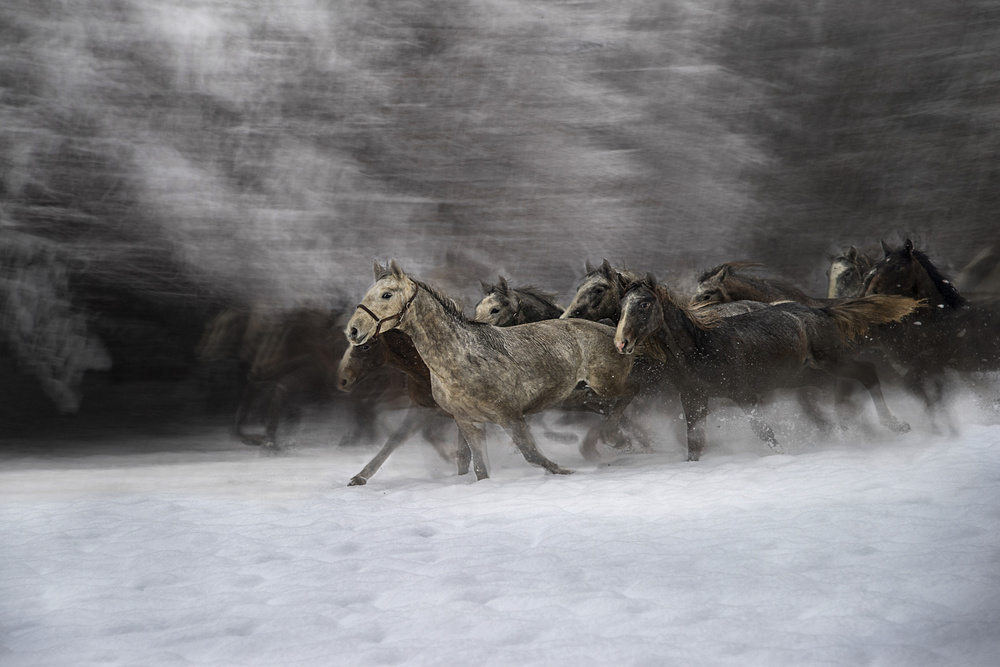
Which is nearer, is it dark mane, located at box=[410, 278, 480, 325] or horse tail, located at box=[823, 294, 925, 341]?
dark mane, located at box=[410, 278, 480, 325]

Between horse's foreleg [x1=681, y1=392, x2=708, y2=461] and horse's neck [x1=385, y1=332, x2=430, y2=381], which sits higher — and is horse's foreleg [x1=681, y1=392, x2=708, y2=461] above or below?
below

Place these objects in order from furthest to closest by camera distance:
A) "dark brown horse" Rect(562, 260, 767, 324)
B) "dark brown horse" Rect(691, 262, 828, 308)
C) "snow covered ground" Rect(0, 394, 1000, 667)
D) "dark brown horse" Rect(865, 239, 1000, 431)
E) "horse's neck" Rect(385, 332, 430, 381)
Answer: "dark brown horse" Rect(691, 262, 828, 308)
"dark brown horse" Rect(865, 239, 1000, 431)
"dark brown horse" Rect(562, 260, 767, 324)
"horse's neck" Rect(385, 332, 430, 381)
"snow covered ground" Rect(0, 394, 1000, 667)

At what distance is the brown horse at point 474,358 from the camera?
445 cm

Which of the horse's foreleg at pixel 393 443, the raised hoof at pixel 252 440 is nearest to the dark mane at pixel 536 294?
the horse's foreleg at pixel 393 443

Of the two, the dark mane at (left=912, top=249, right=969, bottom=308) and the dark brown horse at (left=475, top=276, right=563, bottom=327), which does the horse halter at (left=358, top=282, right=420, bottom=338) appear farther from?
the dark mane at (left=912, top=249, right=969, bottom=308)

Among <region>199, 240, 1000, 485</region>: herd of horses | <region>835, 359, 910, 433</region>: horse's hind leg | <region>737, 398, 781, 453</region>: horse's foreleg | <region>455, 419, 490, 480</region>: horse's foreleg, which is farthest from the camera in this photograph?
<region>835, 359, 910, 433</region>: horse's hind leg

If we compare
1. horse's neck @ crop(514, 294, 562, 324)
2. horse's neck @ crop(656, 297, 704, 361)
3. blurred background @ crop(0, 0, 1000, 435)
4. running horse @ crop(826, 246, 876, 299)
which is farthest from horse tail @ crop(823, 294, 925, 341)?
blurred background @ crop(0, 0, 1000, 435)

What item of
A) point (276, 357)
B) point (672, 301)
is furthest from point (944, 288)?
point (276, 357)

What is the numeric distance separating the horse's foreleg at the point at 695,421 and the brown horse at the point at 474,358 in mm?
711

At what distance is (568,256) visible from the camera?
7754mm

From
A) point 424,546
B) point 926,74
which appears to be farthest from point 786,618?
point 926,74

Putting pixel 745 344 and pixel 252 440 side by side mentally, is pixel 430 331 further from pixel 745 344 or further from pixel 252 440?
pixel 252 440

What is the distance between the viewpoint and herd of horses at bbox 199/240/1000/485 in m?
4.63

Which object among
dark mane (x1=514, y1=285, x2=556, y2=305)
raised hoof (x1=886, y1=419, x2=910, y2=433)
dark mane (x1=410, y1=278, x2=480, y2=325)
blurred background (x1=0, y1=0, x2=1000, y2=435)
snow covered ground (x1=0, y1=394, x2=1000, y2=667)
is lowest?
snow covered ground (x1=0, y1=394, x2=1000, y2=667)
